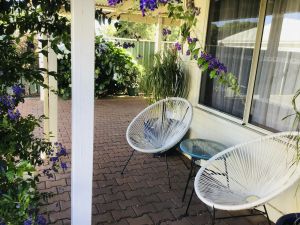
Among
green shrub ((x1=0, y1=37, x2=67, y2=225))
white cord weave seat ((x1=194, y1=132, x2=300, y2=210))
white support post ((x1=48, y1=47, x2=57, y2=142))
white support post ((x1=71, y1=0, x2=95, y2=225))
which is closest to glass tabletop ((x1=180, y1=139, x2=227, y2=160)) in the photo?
white cord weave seat ((x1=194, y1=132, x2=300, y2=210))

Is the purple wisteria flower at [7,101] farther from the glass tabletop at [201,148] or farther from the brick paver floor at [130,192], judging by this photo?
the glass tabletop at [201,148]

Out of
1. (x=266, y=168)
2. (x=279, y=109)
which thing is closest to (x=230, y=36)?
(x=279, y=109)

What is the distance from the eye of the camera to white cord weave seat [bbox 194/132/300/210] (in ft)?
6.16

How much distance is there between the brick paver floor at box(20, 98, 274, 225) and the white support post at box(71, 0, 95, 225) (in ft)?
2.36

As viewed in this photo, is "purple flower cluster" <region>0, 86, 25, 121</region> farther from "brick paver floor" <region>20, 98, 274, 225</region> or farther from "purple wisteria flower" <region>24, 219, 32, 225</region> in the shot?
"brick paver floor" <region>20, 98, 274, 225</region>

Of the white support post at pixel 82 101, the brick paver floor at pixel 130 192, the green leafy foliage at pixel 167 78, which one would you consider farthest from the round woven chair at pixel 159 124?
the white support post at pixel 82 101

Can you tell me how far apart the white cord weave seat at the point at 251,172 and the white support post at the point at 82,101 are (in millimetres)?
811

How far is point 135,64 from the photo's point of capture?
7.41m

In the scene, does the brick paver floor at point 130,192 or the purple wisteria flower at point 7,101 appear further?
the brick paver floor at point 130,192

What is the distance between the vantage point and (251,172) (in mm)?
2232

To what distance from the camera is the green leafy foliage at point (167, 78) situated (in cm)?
333

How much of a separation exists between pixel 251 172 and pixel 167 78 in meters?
1.55

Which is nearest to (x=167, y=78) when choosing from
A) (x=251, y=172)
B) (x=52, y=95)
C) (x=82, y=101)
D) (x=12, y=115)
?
(x=52, y=95)

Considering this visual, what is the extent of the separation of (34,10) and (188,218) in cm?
190
